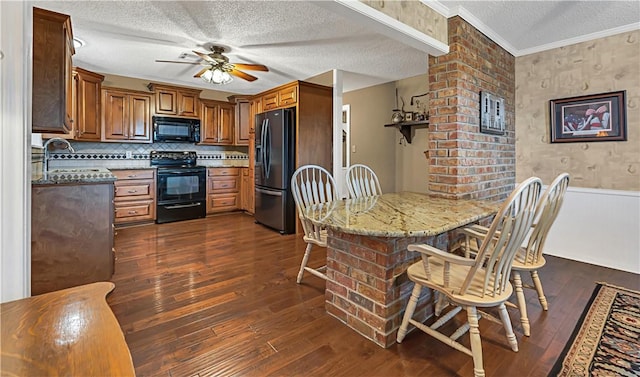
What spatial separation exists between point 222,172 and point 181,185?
77 centimetres

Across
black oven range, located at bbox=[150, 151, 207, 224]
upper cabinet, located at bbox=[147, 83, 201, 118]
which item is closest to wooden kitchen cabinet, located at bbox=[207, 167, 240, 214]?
black oven range, located at bbox=[150, 151, 207, 224]

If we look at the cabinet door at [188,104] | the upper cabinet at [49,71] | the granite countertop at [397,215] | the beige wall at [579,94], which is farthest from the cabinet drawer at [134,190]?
the beige wall at [579,94]

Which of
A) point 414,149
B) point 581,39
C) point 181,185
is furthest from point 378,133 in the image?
point 181,185

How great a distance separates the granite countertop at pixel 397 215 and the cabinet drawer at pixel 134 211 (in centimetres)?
363

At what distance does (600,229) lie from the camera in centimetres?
306

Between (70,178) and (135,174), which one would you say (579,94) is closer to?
(70,178)

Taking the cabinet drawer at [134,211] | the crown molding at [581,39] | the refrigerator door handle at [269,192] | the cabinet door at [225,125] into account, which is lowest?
the cabinet drawer at [134,211]

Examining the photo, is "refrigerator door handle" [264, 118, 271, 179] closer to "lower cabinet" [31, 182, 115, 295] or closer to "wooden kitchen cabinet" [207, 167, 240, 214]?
"wooden kitchen cabinet" [207, 167, 240, 214]

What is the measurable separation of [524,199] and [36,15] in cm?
288

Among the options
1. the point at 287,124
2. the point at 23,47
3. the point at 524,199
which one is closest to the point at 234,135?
the point at 287,124

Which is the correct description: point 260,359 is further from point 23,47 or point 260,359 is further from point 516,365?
point 23,47

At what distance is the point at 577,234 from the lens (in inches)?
126

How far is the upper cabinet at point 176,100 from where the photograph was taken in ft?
15.9

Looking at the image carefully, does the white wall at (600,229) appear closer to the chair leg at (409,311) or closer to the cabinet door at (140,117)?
the chair leg at (409,311)
